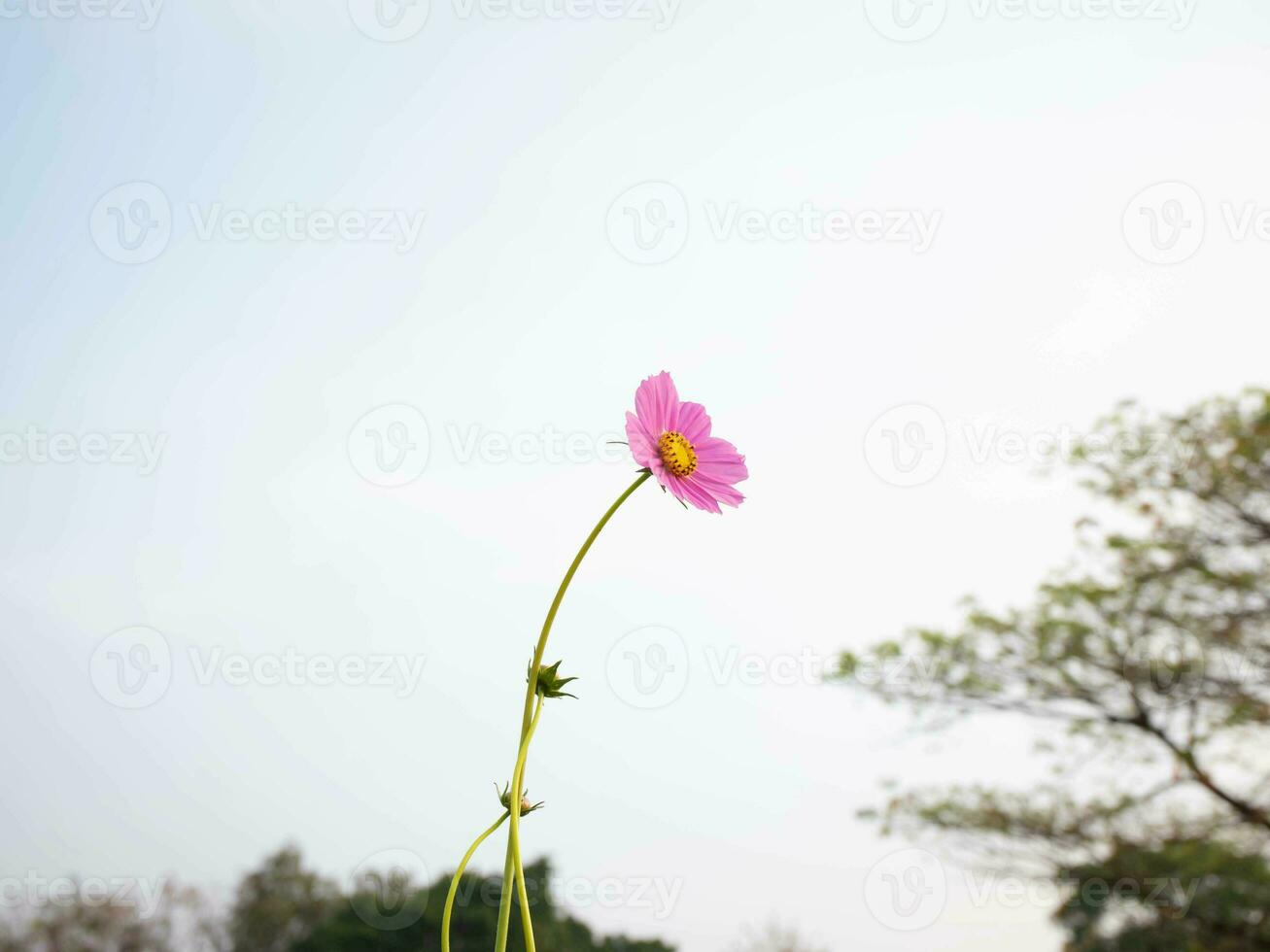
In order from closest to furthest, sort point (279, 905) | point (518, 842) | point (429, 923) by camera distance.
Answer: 1. point (518, 842)
2. point (429, 923)
3. point (279, 905)

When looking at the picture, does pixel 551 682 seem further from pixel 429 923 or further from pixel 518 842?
pixel 429 923

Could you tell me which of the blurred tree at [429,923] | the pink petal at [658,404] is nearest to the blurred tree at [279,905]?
the blurred tree at [429,923]

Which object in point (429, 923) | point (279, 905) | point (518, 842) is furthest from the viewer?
point (279, 905)

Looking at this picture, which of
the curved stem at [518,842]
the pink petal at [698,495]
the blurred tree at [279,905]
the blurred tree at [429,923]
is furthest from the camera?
the blurred tree at [279,905]

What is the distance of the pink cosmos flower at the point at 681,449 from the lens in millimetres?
584

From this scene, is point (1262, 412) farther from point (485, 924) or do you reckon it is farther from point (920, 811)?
point (485, 924)

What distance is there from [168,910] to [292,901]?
32.4 inches

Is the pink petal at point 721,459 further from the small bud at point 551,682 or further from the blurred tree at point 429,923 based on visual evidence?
the blurred tree at point 429,923

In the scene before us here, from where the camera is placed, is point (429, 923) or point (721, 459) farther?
point (429, 923)

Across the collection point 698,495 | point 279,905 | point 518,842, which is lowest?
point 279,905

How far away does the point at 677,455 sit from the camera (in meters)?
0.60

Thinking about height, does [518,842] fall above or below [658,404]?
below

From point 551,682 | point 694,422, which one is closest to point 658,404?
point 694,422

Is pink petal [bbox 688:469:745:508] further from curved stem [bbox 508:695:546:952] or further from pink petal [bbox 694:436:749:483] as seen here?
curved stem [bbox 508:695:546:952]
